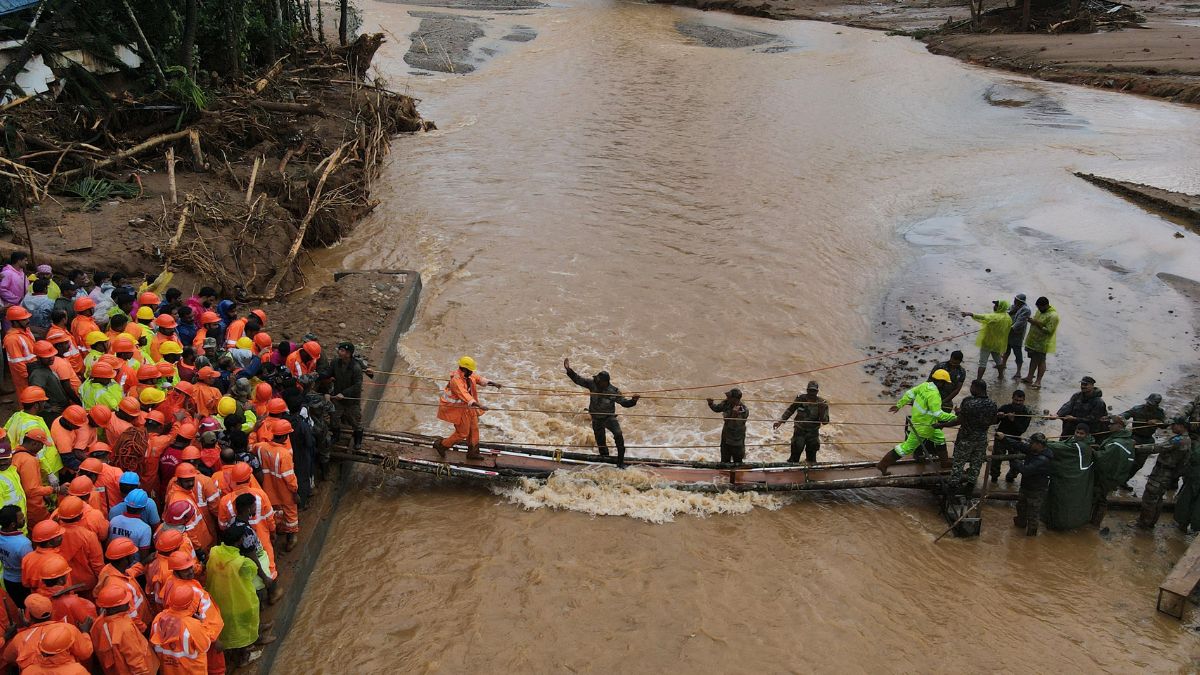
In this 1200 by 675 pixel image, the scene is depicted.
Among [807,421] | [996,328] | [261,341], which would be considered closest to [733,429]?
[807,421]

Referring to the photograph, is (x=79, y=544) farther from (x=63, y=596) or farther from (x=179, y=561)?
(x=179, y=561)

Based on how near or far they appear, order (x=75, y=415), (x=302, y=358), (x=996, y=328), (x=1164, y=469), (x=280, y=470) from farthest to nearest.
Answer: (x=996, y=328) < (x=302, y=358) < (x=1164, y=469) < (x=280, y=470) < (x=75, y=415)

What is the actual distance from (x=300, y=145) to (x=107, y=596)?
1486 cm

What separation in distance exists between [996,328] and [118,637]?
11191mm

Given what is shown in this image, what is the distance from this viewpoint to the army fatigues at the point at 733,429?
914 cm

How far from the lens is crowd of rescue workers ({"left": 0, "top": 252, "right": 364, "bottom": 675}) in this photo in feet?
18.4

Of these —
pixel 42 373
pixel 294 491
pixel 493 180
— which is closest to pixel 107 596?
pixel 294 491

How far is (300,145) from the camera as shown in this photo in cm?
1845

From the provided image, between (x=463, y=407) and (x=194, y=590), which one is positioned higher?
(x=463, y=407)

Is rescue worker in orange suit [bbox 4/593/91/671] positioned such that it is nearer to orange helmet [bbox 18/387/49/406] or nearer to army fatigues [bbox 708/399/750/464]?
orange helmet [bbox 18/387/49/406]

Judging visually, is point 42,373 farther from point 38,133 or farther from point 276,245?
point 38,133

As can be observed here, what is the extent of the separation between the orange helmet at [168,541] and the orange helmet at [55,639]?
0.73 metres

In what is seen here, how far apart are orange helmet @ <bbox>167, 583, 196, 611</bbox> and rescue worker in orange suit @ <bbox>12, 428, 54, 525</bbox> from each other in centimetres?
183

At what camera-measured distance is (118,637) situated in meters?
5.46
